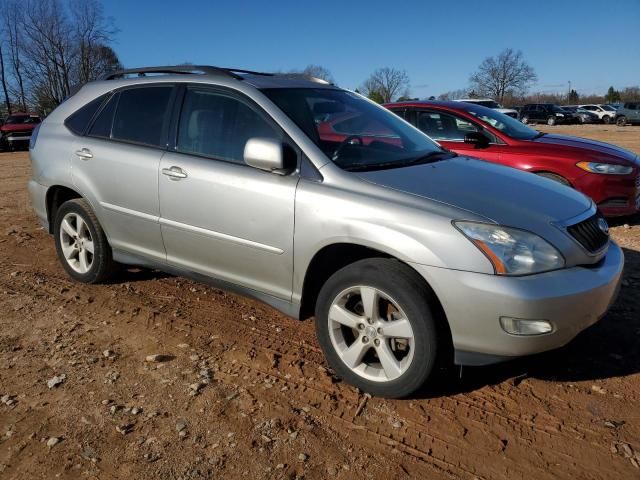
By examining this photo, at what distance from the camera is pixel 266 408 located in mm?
2824

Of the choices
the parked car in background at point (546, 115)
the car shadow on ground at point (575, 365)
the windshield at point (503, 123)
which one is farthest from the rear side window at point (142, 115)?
the parked car in background at point (546, 115)

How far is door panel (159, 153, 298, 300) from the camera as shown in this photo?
3.14 meters

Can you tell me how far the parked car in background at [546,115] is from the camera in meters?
39.5

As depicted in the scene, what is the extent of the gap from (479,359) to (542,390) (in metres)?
0.61

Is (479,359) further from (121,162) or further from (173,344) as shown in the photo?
(121,162)

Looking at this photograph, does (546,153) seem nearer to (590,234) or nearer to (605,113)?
(590,234)

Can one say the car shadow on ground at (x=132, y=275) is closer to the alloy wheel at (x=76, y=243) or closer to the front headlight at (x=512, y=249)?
the alloy wheel at (x=76, y=243)

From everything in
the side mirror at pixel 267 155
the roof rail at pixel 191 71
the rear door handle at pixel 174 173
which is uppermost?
the roof rail at pixel 191 71

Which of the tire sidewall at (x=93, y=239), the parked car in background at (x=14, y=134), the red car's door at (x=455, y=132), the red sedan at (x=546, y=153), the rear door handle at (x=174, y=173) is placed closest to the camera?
the rear door handle at (x=174, y=173)

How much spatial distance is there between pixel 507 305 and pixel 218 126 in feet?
7.13

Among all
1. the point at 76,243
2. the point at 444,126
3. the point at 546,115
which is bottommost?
the point at 76,243

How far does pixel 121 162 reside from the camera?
3.94 metres

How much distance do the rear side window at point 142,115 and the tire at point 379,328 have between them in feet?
5.99

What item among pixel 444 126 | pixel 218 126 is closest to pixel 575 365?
pixel 218 126
